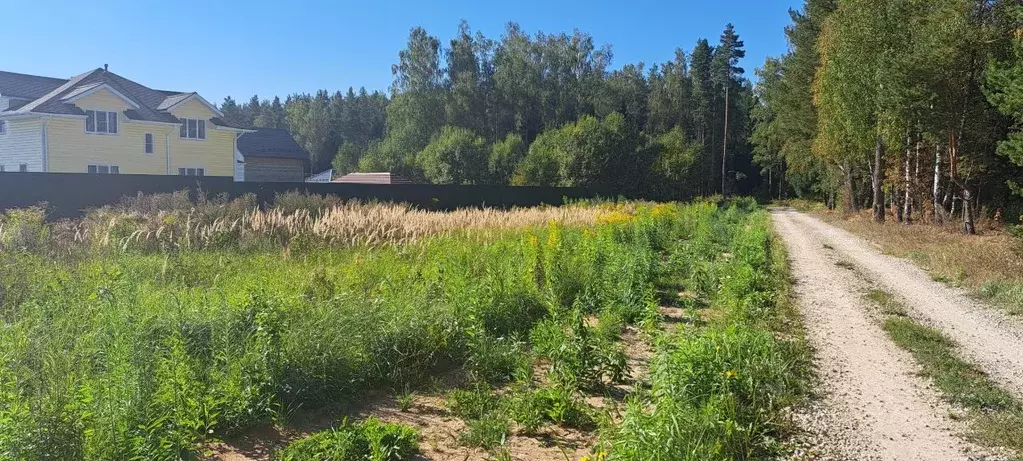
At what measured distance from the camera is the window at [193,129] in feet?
117

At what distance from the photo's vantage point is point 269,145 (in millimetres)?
56188

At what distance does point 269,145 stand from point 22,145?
83.2 ft

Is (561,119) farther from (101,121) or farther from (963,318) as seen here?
(963,318)

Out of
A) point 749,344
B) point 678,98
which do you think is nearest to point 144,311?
point 749,344

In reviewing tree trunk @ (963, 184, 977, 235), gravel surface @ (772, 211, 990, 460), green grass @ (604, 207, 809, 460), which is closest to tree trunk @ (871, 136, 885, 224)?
tree trunk @ (963, 184, 977, 235)

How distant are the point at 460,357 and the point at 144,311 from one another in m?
2.84

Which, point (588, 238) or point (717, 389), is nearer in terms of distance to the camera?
point (717, 389)

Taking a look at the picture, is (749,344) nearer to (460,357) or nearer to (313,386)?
(460,357)

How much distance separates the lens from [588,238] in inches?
475

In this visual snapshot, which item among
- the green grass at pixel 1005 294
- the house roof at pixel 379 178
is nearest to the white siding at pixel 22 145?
the house roof at pixel 379 178

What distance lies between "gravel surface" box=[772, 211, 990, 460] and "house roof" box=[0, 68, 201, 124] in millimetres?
33480

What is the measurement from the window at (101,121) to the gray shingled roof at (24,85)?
409 cm

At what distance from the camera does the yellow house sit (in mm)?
30422

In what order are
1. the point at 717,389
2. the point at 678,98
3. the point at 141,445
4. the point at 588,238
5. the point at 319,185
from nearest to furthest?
1. the point at 141,445
2. the point at 717,389
3. the point at 588,238
4. the point at 319,185
5. the point at 678,98
